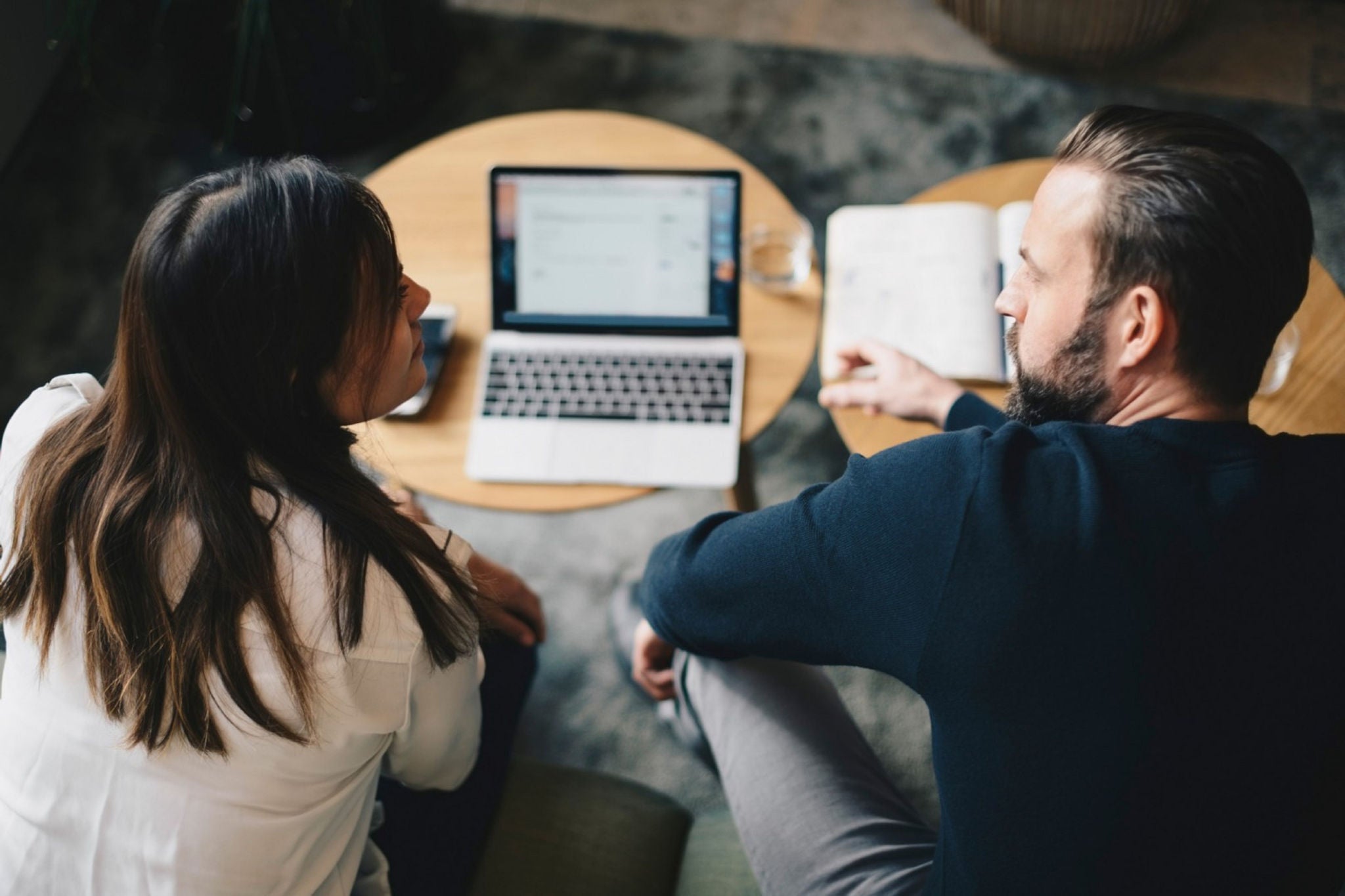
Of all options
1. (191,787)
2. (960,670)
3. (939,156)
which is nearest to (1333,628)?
(960,670)

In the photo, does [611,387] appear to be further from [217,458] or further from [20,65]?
[20,65]

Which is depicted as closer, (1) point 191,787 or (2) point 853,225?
(1) point 191,787

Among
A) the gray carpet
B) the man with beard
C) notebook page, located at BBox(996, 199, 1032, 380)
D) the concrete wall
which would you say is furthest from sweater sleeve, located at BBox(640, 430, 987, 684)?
the concrete wall

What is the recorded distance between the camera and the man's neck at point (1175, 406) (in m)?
1.03

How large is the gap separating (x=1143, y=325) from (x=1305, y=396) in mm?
535

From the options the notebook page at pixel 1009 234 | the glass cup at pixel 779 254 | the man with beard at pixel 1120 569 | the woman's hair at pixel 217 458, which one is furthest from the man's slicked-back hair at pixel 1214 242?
the woman's hair at pixel 217 458

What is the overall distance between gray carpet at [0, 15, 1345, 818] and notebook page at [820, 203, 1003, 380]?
1.85ft

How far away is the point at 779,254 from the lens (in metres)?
1.61

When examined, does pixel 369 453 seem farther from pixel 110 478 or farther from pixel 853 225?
pixel 853 225

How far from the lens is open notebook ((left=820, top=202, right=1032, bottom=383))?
59.0 inches

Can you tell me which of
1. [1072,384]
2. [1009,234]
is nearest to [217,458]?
[1072,384]

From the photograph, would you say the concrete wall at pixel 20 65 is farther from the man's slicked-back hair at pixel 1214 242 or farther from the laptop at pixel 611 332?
the man's slicked-back hair at pixel 1214 242

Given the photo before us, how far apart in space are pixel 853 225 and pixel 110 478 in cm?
106

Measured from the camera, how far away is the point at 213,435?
975 millimetres
